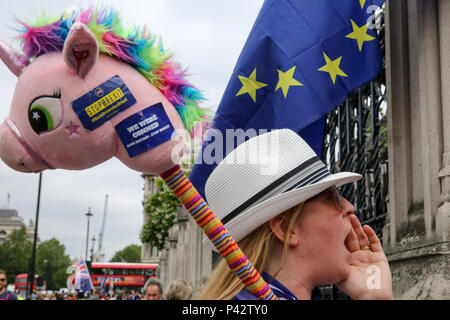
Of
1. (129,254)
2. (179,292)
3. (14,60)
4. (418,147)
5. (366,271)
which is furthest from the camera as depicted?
(129,254)

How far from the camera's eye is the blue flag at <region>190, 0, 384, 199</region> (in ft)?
20.7

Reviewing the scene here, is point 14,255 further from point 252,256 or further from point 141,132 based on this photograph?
point 141,132

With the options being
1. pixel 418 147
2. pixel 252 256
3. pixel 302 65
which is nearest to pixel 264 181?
pixel 252 256

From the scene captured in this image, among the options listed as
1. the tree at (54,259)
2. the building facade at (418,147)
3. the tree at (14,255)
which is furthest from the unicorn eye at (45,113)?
the tree at (54,259)

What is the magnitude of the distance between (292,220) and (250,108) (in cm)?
415

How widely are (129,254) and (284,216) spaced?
144 metres

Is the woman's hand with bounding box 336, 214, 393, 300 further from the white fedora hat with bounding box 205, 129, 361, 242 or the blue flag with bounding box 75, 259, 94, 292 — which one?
the blue flag with bounding box 75, 259, 94, 292

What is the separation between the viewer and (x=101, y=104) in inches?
69.5

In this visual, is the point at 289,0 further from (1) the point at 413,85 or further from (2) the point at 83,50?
(2) the point at 83,50

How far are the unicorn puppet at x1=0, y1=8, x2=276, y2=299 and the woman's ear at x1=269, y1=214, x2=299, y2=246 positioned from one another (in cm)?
39

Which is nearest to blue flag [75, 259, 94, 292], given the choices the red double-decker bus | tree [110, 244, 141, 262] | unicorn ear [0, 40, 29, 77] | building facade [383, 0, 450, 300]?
building facade [383, 0, 450, 300]

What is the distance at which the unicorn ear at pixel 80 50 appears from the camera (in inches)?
66.4
